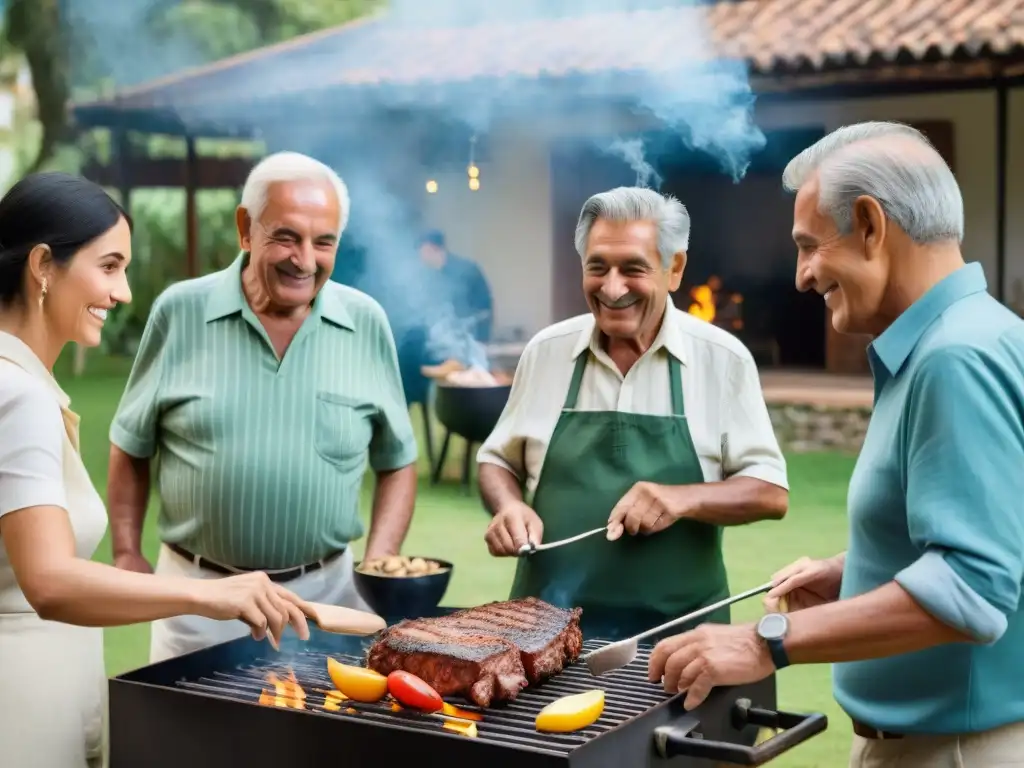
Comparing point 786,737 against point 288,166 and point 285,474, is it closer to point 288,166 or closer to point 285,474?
point 285,474

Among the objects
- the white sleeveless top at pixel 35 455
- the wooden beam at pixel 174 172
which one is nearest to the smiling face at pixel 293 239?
the white sleeveless top at pixel 35 455

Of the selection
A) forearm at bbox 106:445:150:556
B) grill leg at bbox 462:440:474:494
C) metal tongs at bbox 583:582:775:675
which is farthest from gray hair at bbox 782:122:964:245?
grill leg at bbox 462:440:474:494

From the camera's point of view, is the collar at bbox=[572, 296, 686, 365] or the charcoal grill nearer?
the charcoal grill

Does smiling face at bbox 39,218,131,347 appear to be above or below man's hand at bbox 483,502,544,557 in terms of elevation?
above

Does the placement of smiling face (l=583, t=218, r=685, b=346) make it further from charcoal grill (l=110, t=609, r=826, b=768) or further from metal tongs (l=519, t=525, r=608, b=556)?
charcoal grill (l=110, t=609, r=826, b=768)

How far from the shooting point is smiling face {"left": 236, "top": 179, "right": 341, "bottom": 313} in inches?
149

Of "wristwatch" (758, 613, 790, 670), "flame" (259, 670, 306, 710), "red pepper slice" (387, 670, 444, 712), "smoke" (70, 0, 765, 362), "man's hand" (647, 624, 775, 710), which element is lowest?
"flame" (259, 670, 306, 710)

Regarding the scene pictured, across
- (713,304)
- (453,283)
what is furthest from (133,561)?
(713,304)

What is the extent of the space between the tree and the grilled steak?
60.0 ft

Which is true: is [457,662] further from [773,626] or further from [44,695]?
[44,695]

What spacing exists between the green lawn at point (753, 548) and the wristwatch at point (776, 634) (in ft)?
10.3

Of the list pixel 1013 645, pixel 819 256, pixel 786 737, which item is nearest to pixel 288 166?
pixel 819 256

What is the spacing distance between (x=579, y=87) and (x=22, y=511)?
10018 mm

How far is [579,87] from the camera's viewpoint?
12008 mm
